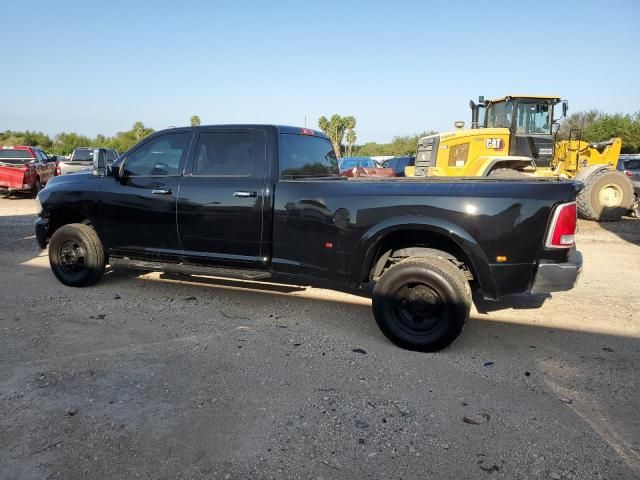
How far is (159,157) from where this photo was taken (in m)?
5.27

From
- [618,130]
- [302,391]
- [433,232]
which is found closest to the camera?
[302,391]

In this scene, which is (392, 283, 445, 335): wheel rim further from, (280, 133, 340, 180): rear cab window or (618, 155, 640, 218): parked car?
(618, 155, 640, 218): parked car

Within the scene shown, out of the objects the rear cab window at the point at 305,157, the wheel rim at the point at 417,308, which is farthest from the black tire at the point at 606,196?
the wheel rim at the point at 417,308

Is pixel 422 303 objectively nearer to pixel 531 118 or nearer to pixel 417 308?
pixel 417 308

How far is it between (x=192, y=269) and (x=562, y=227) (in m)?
3.56

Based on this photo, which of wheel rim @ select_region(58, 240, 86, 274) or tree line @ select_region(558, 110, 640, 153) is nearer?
wheel rim @ select_region(58, 240, 86, 274)

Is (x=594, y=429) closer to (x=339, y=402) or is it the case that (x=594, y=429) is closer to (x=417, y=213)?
(x=339, y=402)

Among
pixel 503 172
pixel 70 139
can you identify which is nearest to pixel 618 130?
pixel 503 172

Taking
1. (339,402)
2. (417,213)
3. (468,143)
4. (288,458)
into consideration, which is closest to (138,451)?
(288,458)

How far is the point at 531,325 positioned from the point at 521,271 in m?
1.19

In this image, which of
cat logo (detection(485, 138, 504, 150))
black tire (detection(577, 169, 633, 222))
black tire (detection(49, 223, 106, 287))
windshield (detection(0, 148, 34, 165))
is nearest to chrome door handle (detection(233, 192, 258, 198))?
black tire (detection(49, 223, 106, 287))

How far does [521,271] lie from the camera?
3.74m

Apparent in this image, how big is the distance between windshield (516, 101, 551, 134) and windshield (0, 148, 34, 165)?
54.0 feet

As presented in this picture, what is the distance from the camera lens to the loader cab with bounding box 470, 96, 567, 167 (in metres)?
11.2
